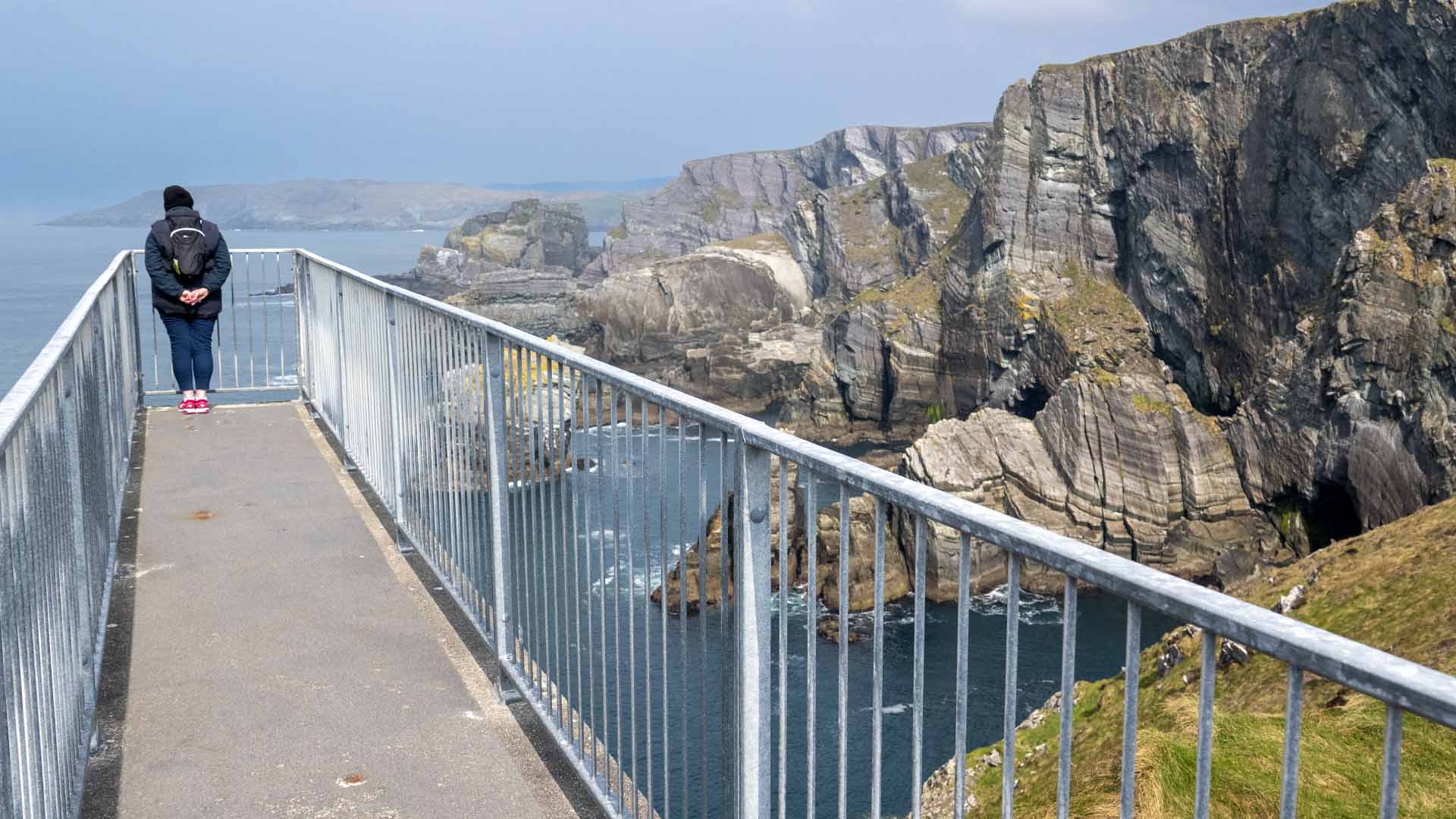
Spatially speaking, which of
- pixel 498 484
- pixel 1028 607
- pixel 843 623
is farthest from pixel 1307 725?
pixel 1028 607

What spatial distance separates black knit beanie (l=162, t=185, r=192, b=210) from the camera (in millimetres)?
10625

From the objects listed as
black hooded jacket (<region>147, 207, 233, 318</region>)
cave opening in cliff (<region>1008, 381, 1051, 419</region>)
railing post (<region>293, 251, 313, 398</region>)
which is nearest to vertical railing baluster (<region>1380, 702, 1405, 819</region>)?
black hooded jacket (<region>147, 207, 233, 318</region>)

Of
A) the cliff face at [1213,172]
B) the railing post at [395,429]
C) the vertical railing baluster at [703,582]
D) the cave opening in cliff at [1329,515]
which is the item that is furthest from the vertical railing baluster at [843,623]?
the cliff face at [1213,172]

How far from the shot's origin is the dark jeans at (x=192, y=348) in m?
11.2

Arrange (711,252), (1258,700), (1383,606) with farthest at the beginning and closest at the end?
(711,252)
(1383,606)
(1258,700)

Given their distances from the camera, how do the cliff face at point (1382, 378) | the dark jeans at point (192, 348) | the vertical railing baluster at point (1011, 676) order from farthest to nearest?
the cliff face at point (1382, 378)
the dark jeans at point (192, 348)
the vertical railing baluster at point (1011, 676)

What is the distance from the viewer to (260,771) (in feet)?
14.7

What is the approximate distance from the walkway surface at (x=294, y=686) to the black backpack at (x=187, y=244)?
121 inches

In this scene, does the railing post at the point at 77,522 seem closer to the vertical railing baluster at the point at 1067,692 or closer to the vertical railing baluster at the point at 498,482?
the vertical railing baluster at the point at 498,482

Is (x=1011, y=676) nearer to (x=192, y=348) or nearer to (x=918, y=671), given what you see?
(x=918, y=671)

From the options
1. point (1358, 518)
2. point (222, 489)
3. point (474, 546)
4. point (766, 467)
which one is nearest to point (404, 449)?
point (474, 546)

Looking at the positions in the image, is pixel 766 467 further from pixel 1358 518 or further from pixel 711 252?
pixel 711 252

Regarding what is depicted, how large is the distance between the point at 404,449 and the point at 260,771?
289cm

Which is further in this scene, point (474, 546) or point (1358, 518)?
point (1358, 518)
